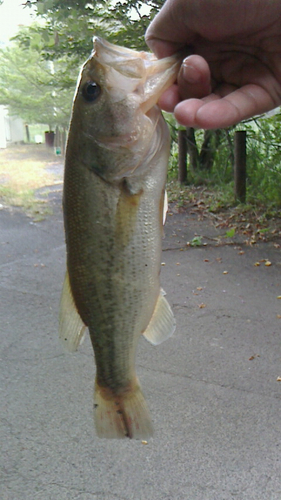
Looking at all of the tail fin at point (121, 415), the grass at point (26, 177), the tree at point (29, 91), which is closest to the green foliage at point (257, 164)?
the grass at point (26, 177)

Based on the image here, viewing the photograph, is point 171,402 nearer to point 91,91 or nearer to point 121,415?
point 121,415

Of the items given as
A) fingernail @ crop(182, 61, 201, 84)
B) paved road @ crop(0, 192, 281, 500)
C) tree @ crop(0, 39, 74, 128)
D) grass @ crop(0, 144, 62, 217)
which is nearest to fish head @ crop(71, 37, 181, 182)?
fingernail @ crop(182, 61, 201, 84)

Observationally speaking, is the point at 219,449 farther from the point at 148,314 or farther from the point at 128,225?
the point at 128,225

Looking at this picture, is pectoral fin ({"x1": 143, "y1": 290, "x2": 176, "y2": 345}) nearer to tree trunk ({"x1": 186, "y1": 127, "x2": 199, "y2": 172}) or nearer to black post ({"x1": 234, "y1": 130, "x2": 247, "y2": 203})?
black post ({"x1": 234, "y1": 130, "x2": 247, "y2": 203})

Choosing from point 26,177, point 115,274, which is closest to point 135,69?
point 115,274

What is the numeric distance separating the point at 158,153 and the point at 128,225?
213 millimetres

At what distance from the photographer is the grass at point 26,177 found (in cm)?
970

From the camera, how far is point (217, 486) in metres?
2.83

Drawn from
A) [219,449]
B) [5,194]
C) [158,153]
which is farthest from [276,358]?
[5,194]

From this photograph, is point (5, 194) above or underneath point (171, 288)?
above

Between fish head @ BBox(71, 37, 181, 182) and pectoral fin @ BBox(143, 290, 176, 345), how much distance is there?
443mm

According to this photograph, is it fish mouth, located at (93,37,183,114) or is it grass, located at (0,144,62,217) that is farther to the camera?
grass, located at (0,144,62,217)

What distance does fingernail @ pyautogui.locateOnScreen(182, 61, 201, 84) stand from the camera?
4.72 feet

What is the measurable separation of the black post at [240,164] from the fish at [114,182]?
6262 millimetres
